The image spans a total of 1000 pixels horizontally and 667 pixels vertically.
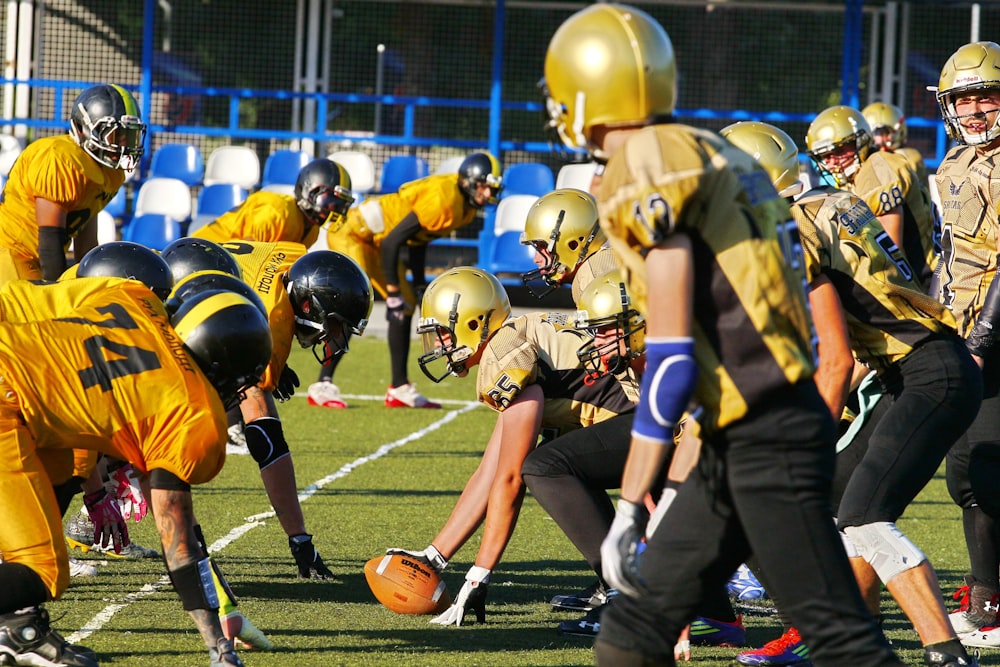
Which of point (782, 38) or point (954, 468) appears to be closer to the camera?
point (954, 468)

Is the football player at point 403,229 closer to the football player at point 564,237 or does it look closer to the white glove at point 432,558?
the football player at point 564,237

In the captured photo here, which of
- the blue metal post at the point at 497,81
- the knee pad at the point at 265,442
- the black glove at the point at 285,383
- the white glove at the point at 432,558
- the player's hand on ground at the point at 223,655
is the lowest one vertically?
the white glove at the point at 432,558

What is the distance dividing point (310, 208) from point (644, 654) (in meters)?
5.99

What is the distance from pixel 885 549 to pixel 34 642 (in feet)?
8.75

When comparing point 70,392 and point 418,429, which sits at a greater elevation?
point 70,392

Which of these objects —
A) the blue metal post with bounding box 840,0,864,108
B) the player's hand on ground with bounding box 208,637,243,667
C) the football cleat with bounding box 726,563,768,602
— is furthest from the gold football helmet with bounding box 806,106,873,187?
the blue metal post with bounding box 840,0,864,108

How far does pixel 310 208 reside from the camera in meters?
8.57

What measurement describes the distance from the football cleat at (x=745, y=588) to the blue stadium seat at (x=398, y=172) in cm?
1139

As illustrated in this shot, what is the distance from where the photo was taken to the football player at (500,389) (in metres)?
4.91

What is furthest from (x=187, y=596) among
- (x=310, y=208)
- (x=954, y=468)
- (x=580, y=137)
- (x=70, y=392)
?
(x=310, y=208)

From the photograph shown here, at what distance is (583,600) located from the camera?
5246 mm

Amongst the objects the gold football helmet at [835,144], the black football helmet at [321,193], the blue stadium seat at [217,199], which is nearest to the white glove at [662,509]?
the gold football helmet at [835,144]

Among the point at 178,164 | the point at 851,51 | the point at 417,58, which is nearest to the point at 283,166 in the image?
the point at 178,164

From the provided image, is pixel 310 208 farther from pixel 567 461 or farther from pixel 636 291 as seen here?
pixel 636 291
